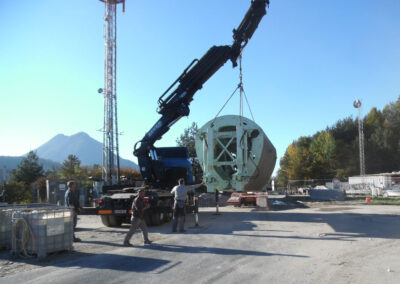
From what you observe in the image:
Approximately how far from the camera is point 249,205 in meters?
20.1

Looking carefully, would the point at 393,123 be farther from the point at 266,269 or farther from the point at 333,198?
the point at 266,269

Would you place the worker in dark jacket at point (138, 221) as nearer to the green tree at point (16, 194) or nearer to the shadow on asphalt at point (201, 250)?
the shadow on asphalt at point (201, 250)

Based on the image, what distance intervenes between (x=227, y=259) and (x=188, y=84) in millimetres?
7845

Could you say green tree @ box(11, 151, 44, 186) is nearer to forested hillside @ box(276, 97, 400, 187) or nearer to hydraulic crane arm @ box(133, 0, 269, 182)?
hydraulic crane arm @ box(133, 0, 269, 182)

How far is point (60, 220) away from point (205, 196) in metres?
16.1

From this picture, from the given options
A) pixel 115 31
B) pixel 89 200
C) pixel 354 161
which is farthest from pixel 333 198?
pixel 354 161

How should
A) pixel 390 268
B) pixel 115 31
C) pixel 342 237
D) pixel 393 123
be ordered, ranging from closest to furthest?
pixel 390 268
pixel 342 237
pixel 115 31
pixel 393 123

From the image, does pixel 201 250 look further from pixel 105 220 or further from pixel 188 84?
pixel 188 84

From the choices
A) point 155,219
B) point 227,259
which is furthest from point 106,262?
point 155,219

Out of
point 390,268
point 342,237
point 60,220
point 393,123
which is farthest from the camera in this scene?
point 393,123

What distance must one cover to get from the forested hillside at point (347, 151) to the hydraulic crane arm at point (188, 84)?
1702 inches

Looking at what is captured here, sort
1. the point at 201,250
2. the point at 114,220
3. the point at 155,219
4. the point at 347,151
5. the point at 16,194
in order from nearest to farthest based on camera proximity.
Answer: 1. the point at 201,250
2. the point at 155,219
3. the point at 114,220
4. the point at 16,194
5. the point at 347,151

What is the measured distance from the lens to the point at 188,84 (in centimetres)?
1254

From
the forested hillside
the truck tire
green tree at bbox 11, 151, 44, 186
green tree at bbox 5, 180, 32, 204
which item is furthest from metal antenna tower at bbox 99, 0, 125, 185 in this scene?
the forested hillside
